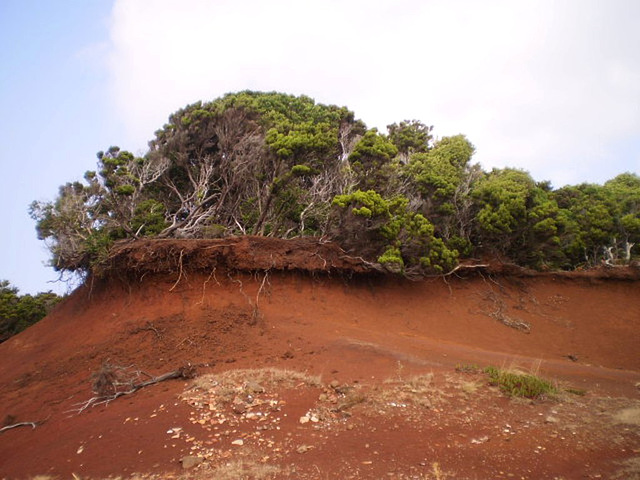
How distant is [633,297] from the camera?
1752 centimetres

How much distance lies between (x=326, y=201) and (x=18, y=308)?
15319mm

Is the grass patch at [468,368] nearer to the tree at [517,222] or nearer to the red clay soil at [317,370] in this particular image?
the red clay soil at [317,370]

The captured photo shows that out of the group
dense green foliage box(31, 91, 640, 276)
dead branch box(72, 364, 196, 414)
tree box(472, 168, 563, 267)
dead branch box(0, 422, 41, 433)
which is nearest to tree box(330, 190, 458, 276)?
dense green foliage box(31, 91, 640, 276)

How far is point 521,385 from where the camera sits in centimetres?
755

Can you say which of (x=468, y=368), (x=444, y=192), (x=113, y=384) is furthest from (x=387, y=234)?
(x=113, y=384)

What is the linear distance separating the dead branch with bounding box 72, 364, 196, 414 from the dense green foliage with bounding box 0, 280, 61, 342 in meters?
12.7

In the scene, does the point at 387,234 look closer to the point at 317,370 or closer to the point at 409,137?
the point at 317,370

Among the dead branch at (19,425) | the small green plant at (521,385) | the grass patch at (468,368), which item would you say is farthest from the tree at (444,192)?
the dead branch at (19,425)

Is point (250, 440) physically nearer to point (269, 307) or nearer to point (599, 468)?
point (599, 468)

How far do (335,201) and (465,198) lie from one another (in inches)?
278

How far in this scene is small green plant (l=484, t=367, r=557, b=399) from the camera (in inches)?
288

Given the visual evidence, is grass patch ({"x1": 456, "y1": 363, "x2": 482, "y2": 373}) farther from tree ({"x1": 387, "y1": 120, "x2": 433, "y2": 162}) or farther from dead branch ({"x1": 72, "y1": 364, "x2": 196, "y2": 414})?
tree ({"x1": 387, "y1": 120, "x2": 433, "y2": 162})

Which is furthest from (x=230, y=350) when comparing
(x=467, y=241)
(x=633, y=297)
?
(x=633, y=297)

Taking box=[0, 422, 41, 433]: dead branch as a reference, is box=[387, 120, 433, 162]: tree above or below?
above
